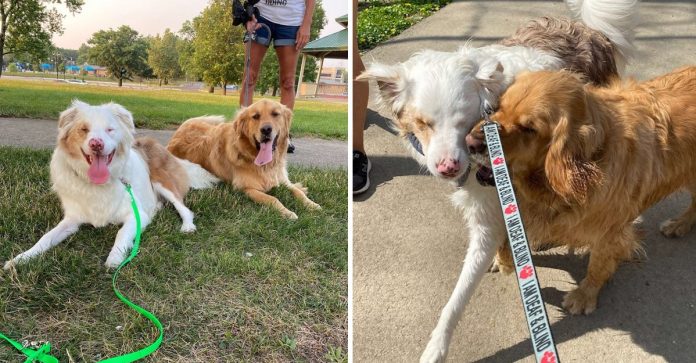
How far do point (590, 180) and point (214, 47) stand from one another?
2.02m

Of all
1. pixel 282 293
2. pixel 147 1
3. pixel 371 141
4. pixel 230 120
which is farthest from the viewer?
pixel 371 141

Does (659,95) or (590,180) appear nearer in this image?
(590,180)

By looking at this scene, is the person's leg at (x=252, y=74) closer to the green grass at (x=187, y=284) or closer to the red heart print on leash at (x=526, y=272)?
the green grass at (x=187, y=284)

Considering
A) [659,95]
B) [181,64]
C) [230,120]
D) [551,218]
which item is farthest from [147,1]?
[659,95]

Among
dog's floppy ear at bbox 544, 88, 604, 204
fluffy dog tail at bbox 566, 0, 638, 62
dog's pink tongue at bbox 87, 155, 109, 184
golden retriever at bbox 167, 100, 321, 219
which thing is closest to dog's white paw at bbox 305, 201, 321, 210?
golden retriever at bbox 167, 100, 321, 219

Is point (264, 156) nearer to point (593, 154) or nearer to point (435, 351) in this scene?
point (435, 351)

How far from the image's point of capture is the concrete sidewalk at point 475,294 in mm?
2430

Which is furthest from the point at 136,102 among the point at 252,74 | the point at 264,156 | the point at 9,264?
the point at 9,264

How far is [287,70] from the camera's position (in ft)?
9.76

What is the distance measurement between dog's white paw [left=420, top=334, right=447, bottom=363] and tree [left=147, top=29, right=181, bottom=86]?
1891 mm

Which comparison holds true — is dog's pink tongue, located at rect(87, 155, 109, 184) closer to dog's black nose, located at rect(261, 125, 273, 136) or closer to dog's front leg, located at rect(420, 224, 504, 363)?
dog's black nose, located at rect(261, 125, 273, 136)

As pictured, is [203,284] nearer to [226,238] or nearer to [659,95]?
[226,238]

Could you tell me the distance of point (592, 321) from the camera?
2529mm

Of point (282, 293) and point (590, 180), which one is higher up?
point (590, 180)
